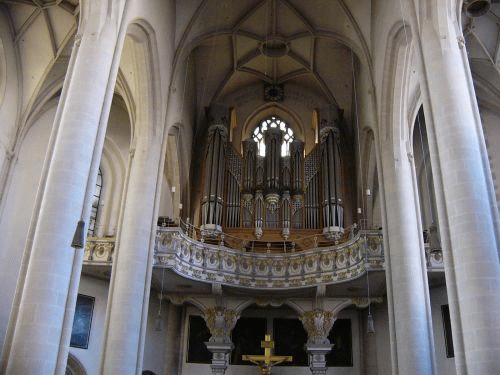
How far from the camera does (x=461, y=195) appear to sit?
9719 millimetres

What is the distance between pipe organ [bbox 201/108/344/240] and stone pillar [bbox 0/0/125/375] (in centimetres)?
923

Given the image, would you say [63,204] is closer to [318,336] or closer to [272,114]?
[318,336]

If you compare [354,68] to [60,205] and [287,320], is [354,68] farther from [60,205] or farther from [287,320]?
[60,205]

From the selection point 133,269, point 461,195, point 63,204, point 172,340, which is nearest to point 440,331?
point 172,340

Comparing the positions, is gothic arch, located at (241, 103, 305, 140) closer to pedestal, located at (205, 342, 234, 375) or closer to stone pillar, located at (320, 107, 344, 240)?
stone pillar, located at (320, 107, 344, 240)

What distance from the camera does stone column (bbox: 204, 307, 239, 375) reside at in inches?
723

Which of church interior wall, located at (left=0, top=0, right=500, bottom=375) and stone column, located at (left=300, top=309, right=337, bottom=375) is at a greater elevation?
church interior wall, located at (left=0, top=0, right=500, bottom=375)

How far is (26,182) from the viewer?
1786 centimetres

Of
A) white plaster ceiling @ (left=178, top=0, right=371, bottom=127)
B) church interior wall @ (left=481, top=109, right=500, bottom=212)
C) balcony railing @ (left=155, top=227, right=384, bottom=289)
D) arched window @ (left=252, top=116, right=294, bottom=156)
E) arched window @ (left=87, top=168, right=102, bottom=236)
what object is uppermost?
white plaster ceiling @ (left=178, top=0, right=371, bottom=127)

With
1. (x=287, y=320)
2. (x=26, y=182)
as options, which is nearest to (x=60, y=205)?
(x=26, y=182)

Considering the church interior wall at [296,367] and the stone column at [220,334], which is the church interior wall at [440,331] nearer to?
the church interior wall at [296,367]

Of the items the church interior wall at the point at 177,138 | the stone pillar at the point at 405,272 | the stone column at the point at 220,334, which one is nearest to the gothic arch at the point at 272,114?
the church interior wall at the point at 177,138

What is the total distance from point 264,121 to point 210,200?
224 inches

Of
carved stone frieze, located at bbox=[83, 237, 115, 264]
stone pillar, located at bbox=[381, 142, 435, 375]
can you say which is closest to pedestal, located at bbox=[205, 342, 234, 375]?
carved stone frieze, located at bbox=[83, 237, 115, 264]
